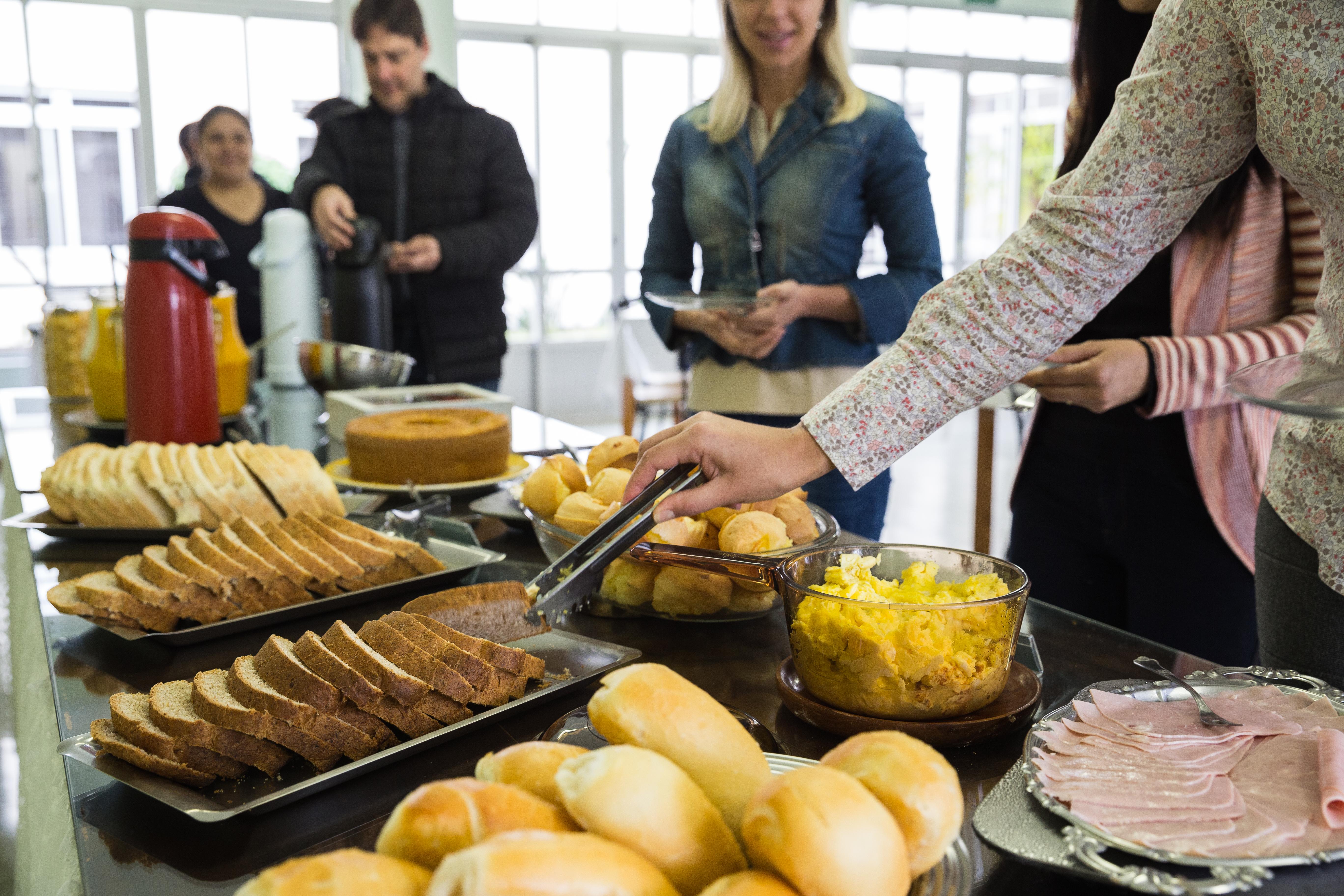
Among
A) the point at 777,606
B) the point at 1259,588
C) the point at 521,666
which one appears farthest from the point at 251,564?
the point at 1259,588

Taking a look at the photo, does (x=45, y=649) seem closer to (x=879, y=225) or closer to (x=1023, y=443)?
(x=1023, y=443)

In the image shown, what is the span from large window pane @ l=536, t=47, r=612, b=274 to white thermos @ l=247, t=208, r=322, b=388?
18.2ft

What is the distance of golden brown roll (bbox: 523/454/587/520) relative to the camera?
1.33 m

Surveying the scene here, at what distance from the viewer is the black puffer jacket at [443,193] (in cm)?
304

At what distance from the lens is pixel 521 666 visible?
91cm

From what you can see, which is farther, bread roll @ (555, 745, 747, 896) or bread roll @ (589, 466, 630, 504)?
bread roll @ (589, 466, 630, 504)

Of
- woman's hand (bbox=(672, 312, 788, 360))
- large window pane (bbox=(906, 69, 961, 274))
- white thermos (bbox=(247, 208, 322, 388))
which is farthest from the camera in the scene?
large window pane (bbox=(906, 69, 961, 274))

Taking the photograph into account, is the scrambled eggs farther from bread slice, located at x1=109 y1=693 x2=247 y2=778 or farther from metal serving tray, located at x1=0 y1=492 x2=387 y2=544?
metal serving tray, located at x1=0 y1=492 x2=387 y2=544

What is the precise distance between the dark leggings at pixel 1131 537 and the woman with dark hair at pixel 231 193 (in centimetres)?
299

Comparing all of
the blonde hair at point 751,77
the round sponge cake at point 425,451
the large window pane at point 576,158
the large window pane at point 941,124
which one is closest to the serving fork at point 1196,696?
the round sponge cake at point 425,451

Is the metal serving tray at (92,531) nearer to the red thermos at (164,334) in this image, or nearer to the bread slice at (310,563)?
the bread slice at (310,563)

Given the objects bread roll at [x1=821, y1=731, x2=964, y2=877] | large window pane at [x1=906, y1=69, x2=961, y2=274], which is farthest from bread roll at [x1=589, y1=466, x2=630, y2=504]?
large window pane at [x1=906, y1=69, x2=961, y2=274]

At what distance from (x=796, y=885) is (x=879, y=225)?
2106 mm

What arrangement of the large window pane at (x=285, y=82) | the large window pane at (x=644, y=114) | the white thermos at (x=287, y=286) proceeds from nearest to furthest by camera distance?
the white thermos at (x=287, y=286) → the large window pane at (x=285, y=82) → the large window pane at (x=644, y=114)
